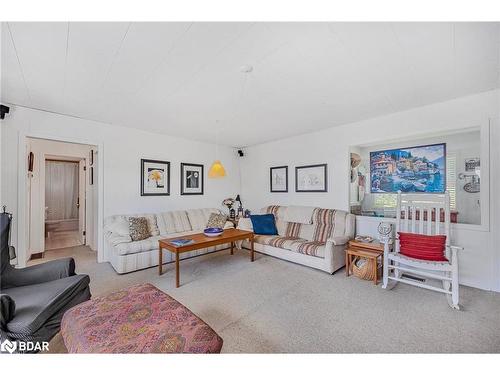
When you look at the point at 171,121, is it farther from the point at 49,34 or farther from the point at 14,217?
the point at 14,217

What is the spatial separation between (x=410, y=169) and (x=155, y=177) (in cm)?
446

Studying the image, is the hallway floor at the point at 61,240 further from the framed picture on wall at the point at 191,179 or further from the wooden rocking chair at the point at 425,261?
the wooden rocking chair at the point at 425,261

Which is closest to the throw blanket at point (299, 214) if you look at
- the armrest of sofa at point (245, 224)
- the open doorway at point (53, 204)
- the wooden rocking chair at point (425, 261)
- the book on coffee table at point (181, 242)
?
the armrest of sofa at point (245, 224)

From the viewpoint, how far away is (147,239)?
3506mm

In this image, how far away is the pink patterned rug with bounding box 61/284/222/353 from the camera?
1.13 m

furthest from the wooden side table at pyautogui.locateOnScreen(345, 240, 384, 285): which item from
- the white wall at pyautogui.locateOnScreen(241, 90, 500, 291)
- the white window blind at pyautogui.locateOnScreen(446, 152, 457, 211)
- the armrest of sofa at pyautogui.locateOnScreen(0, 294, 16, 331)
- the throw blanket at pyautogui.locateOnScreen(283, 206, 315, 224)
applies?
the armrest of sofa at pyautogui.locateOnScreen(0, 294, 16, 331)

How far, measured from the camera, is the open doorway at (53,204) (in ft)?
13.0

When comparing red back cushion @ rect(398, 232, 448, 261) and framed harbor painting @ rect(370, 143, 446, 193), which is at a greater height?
framed harbor painting @ rect(370, 143, 446, 193)

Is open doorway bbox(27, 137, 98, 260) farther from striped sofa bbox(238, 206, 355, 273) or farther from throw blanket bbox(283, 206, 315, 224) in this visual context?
throw blanket bbox(283, 206, 315, 224)

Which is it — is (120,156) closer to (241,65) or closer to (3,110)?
(3,110)

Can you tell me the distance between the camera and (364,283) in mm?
2748

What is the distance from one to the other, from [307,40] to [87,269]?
405 cm

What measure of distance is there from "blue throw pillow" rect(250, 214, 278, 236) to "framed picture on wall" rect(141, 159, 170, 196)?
1867 mm
